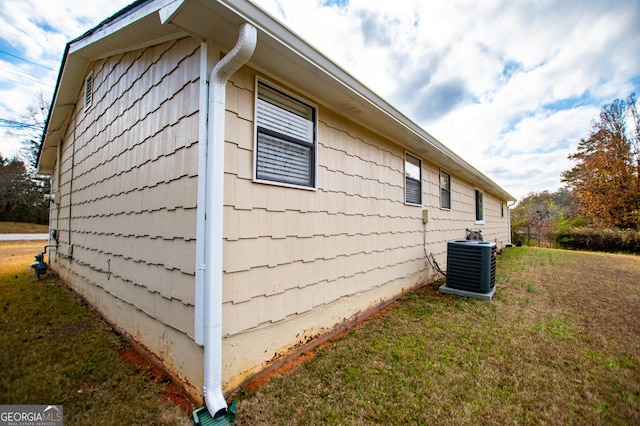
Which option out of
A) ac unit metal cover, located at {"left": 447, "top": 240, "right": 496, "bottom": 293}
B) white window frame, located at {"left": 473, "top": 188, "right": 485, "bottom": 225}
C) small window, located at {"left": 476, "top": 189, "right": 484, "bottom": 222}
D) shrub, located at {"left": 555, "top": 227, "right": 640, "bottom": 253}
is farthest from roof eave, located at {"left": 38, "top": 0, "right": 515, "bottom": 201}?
shrub, located at {"left": 555, "top": 227, "right": 640, "bottom": 253}

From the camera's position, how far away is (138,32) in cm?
287

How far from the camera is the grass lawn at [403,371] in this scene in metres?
1.91

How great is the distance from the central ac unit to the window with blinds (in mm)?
3531

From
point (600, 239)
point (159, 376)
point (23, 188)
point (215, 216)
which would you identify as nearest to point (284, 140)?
point (215, 216)

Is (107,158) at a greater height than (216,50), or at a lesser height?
lesser

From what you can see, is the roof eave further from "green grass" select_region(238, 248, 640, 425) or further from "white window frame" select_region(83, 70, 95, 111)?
"green grass" select_region(238, 248, 640, 425)

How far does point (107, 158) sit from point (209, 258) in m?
3.23

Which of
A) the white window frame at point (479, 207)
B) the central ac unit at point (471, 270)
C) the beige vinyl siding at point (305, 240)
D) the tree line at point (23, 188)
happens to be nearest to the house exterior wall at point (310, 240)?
the beige vinyl siding at point (305, 240)

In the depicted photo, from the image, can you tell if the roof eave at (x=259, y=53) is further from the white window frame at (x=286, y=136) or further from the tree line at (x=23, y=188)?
the tree line at (x=23, y=188)

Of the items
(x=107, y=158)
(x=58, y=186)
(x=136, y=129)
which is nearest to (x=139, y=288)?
(x=136, y=129)

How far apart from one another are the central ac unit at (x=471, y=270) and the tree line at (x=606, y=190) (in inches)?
588

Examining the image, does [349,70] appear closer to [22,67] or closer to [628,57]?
[628,57]

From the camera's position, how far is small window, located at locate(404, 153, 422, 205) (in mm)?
5279

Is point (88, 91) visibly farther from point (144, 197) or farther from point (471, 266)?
point (471, 266)
